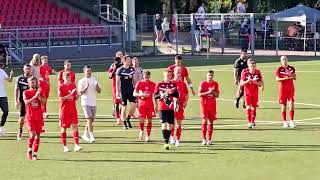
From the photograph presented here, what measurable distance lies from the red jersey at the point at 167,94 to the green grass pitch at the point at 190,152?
3.38 feet

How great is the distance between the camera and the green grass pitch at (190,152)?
1623 centimetres

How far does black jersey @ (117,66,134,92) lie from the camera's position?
22703 mm

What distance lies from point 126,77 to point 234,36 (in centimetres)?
2847

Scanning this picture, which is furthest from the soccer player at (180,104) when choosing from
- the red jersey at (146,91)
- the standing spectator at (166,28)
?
the standing spectator at (166,28)

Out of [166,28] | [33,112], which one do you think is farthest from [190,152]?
[166,28]

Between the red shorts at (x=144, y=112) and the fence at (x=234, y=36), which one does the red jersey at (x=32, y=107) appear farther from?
the fence at (x=234, y=36)

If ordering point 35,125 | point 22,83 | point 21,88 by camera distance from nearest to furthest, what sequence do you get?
point 35,125, point 22,83, point 21,88

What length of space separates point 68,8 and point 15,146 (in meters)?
33.1

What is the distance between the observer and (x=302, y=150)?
18.6 meters

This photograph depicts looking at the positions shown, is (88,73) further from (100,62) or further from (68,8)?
(68,8)

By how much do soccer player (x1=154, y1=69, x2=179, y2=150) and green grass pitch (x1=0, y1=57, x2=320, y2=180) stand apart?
1.70 ft

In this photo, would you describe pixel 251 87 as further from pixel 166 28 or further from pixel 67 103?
pixel 166 28

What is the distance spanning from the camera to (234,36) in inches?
1988

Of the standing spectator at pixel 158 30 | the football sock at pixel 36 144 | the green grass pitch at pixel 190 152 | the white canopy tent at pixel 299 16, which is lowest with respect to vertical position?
the green grass pitch at pixel 190 152
